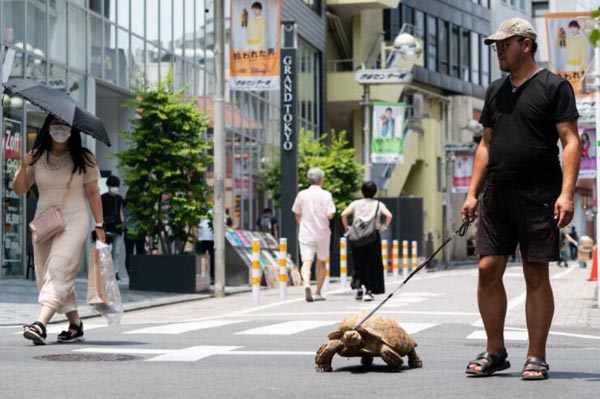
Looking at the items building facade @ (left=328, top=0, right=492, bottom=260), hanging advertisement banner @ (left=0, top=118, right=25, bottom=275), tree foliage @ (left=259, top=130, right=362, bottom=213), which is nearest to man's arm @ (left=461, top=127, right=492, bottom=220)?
hanging advertisement banner @ (left=0, top=118, right=25, bottom=275)

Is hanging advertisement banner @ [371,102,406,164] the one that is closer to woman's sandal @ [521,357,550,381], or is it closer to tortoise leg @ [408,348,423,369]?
tortoise leg @ [408,348,423,369]

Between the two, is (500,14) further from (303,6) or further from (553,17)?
(553,17)

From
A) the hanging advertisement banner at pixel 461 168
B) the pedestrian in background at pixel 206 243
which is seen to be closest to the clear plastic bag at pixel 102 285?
the pedestrian in background at pixel 206 243

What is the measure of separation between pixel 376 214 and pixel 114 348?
34.3 feet

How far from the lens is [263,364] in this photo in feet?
33.4

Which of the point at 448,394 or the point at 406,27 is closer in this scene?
the point at 448,394

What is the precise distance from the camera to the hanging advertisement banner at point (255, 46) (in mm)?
28062

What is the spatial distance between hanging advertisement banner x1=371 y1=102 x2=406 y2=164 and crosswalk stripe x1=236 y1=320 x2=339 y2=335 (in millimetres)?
32927

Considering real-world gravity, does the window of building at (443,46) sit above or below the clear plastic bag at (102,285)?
above

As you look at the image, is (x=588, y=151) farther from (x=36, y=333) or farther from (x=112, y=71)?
(x=36, y=333)

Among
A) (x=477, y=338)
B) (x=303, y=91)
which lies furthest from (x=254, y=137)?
(x=477, y=338)

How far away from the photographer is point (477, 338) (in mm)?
13305

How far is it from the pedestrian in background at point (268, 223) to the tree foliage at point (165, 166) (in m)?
18.2

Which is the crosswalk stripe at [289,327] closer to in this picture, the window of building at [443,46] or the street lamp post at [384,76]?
the street lamp post at [384,76]
